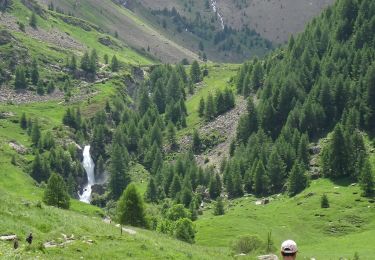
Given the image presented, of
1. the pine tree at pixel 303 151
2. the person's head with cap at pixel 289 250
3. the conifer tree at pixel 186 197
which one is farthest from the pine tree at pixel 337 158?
the person's head with cap at pixel 289 250

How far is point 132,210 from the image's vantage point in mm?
89562

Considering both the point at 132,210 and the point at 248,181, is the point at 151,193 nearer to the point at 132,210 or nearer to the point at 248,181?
the point at 248,181

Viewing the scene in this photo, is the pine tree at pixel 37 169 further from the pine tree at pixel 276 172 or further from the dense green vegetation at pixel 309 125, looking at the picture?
the pine tree at pixel 276 172

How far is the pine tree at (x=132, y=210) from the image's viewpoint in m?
87.8

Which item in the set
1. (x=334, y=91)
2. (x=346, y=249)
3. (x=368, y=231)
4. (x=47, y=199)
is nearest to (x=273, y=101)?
(x=334, y=91)

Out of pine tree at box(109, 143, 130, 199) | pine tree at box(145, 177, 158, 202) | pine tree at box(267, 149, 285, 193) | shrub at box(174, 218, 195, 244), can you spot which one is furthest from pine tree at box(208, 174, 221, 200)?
shrub at box(174, 218, 195, 244)

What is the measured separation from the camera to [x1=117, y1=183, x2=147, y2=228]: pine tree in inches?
3455

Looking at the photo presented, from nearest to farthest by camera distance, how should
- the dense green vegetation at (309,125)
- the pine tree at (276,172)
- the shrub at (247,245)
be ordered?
the shrub at (247,245), the dense green vegetation at (309,125), the pine tree at (276,172)

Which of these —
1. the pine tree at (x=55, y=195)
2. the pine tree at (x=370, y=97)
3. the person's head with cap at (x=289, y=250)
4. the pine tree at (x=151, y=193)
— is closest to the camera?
the person's head with cap at (x=289, y=250)

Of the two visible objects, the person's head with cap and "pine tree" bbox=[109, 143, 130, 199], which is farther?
"pine tree" bbox=[109, 143, 130, 199]

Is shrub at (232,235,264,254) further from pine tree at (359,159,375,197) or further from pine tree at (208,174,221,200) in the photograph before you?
pine tree at (208,174,221,200)

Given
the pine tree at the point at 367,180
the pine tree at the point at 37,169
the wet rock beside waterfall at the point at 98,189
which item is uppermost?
the pine tree at the point at 367,180

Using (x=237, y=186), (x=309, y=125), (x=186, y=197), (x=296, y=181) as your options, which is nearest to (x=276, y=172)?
(x=237, y=186)

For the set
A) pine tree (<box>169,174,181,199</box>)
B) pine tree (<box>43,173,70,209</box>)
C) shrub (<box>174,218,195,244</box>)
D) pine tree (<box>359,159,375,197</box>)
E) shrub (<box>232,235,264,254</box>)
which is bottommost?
pine tree (<box>169,174,181,199</box>)
